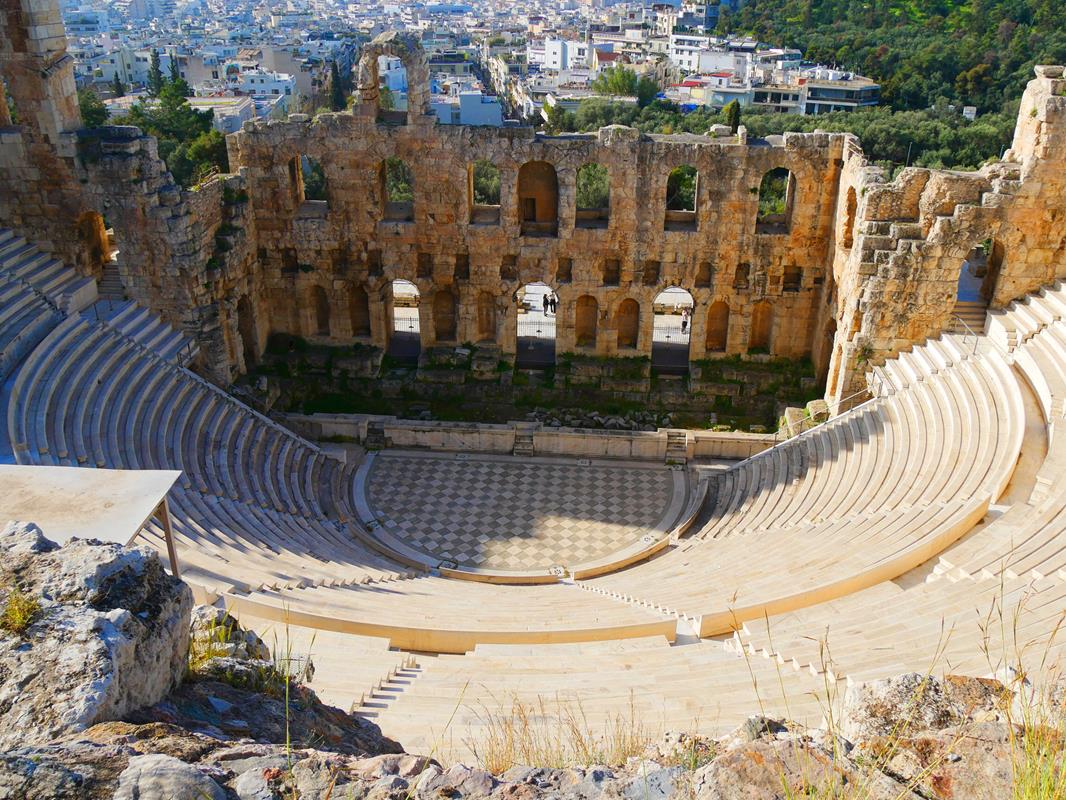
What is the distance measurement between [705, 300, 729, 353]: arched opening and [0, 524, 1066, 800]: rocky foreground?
20.2m

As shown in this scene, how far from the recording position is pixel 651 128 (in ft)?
201

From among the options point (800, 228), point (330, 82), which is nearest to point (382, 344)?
point (800, 228)

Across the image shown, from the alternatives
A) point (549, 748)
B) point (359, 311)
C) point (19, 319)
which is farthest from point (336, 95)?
point (549, 748)

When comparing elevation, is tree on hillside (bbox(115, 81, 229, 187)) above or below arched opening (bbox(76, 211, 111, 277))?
below

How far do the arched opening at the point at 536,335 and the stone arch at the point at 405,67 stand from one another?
6.20 metres

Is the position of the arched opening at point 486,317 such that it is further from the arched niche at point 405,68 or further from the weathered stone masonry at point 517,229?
the arched niche at point 405,68

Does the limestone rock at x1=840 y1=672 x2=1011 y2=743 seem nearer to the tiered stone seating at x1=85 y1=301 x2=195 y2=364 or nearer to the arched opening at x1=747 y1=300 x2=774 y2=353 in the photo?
the tiered stone seating at x1=85 y1=301 x2=195 y2=364

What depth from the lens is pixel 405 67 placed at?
909 inches

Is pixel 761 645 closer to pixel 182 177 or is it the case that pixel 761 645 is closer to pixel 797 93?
pixel 182 177

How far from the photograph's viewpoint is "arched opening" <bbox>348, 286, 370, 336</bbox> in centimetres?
2623

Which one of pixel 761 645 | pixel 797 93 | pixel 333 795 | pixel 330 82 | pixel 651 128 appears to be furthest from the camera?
pixel 330 82

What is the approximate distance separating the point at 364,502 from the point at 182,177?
97.7 ft

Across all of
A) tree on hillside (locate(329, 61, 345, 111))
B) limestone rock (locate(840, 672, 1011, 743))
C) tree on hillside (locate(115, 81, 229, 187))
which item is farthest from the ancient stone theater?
tree on hillside (locate(329, 61, 345, 111))

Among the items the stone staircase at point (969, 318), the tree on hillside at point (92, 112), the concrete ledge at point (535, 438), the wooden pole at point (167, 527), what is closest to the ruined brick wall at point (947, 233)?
the stone staircase at point (969, 318)
